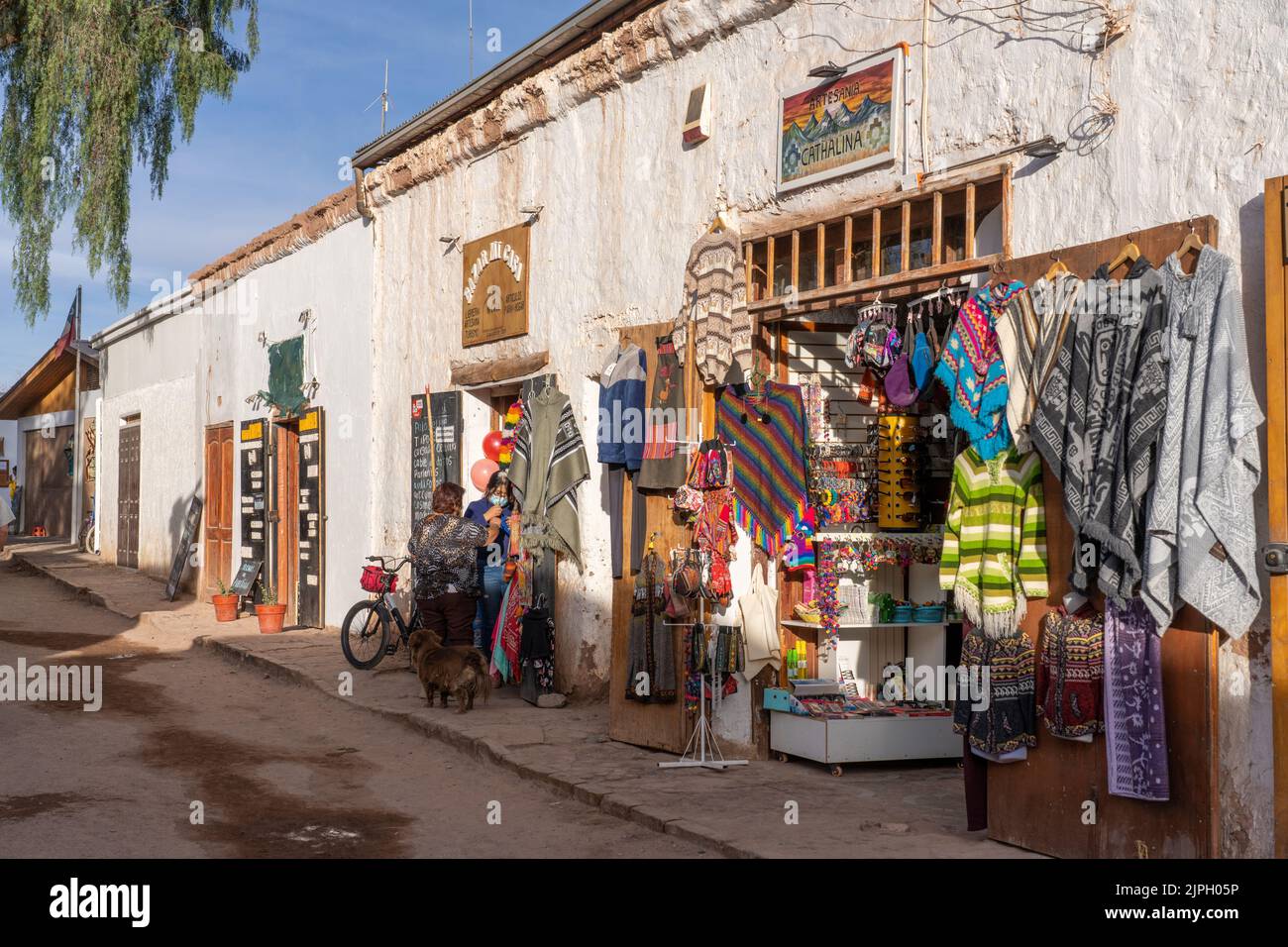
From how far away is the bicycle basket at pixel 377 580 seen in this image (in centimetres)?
1208

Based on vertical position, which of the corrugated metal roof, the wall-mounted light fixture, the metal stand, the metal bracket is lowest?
the metal stand

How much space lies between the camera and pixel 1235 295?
4.97m

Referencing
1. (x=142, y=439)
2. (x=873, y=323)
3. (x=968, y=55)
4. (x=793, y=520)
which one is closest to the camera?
(x=968, y=55)

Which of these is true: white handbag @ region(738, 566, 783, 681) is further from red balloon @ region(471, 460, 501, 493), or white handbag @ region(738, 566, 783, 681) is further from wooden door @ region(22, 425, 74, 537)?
wooden door @ region(22, 425, 74, 537)

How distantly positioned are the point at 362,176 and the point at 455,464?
12.6 ft

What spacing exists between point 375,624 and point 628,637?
4.54 m

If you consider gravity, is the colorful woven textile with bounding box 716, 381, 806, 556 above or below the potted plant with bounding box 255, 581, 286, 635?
above

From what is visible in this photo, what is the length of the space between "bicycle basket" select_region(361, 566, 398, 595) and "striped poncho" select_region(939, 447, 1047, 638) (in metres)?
7.21

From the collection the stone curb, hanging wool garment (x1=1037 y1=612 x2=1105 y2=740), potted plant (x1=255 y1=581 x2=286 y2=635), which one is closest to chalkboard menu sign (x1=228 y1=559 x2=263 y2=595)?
potted plant (x1=255 y1=581 x2=286 y2=635)

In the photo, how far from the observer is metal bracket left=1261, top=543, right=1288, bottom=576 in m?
4.78

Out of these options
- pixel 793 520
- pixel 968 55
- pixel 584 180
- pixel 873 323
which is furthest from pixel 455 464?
pixel 968 55

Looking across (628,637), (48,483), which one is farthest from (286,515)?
(48,483)

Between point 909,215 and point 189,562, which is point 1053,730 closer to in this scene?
point 909,215

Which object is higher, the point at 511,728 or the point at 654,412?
the point at 654,412
